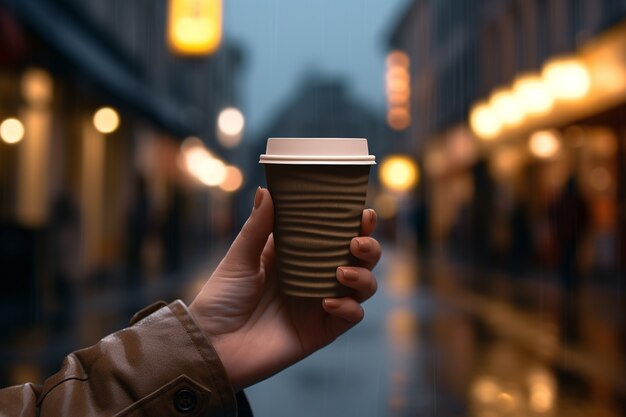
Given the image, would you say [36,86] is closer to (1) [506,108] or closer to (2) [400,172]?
(1) [506,108]

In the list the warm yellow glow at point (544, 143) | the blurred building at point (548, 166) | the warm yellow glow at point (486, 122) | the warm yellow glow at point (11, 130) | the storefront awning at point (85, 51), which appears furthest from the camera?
the warm yellow glow at point (486, 122)

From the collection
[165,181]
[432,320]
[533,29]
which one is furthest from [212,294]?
[165,181]

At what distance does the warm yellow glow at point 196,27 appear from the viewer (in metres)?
16.3

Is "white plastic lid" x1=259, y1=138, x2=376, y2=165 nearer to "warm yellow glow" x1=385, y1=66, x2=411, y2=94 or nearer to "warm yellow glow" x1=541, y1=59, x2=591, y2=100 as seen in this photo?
"warm yellow glow" x1=541, y1=59, x2=591, y2=100

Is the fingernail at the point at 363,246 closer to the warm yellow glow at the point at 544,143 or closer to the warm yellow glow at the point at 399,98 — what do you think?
the warm yellow glow at the point at 544,143

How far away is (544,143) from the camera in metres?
21.4

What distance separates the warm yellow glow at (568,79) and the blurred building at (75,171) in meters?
6.93

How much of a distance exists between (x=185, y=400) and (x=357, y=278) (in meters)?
0.43

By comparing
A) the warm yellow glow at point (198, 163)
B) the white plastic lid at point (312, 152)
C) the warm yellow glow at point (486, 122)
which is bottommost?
the white plastic lid at point (312, 152)

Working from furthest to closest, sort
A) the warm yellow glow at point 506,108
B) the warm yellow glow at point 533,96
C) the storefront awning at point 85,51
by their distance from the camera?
1. the warm yellow glow at point 506,108
2. the warm yellow glow at point 533,96
3. the storefront awning at point 85,51

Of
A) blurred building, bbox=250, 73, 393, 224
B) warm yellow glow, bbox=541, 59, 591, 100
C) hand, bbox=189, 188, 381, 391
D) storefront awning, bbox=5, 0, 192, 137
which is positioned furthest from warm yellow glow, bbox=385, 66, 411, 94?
hand, bbox=189, 188, 381, 391

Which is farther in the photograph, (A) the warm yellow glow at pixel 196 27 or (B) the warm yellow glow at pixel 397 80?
(B) the warm yellow glow at pixel 397 80

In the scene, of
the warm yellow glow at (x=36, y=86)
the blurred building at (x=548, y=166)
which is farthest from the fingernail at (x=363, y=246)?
the warm yellow glow at (x=36, y=86)

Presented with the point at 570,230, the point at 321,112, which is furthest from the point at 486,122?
the point at 321,112
